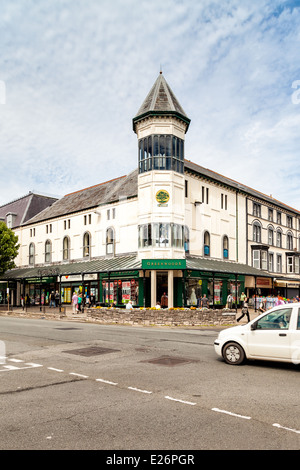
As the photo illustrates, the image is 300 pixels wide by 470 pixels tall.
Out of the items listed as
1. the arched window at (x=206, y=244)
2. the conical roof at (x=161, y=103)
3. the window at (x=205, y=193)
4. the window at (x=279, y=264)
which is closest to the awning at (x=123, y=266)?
the arched window at (x=206, y=244)

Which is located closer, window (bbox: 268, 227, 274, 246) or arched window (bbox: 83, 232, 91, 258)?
arched window (bbox: 83, 232, 91, 258)

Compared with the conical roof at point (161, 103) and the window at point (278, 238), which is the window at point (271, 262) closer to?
the window at point (278, 238)

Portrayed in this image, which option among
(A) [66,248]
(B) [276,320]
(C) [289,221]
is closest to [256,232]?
(C) [289,221]

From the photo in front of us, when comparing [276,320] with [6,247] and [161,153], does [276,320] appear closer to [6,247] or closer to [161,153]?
[161,153]

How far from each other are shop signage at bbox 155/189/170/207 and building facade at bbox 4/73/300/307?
0.08 meters

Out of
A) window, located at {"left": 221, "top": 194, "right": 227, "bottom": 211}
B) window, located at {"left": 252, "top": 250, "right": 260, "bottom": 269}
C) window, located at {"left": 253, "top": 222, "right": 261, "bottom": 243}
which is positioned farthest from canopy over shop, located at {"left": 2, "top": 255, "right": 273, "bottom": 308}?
window, located at {"left": 253, "top": 222, "right": 261, "bottom": 243}

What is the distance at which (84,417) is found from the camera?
5.77 m

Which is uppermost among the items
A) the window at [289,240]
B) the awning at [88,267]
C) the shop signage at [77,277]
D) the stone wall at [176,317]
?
the window at [289,240]

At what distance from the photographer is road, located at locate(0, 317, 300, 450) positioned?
16.1ft

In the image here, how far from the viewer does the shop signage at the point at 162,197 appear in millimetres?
30391

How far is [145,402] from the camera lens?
21.5 feet

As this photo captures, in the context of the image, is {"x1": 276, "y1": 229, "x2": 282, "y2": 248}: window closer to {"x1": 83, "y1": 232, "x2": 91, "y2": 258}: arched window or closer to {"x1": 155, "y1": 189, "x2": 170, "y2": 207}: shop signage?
{"x1": 155, "y1": 189, "x2": 170, "y2": 207}: shop signage

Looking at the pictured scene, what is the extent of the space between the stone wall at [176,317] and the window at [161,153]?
40.3 feet

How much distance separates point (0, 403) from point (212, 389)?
144 inches
